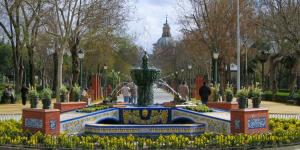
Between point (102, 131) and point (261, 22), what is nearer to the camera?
point (102, 131)

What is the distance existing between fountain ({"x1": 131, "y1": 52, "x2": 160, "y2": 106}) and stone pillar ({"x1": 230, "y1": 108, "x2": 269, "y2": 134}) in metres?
6.00

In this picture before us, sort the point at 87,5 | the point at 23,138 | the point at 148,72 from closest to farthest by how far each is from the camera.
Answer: the point at 23,138
the point at 148,72
the point at 87,5

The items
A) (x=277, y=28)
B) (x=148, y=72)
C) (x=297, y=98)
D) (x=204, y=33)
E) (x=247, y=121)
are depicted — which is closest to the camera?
(x=247, y=121)

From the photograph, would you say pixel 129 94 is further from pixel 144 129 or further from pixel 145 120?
pixel 144 129

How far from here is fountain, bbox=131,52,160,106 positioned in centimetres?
2242

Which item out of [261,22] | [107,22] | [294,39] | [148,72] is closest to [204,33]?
[261,22]

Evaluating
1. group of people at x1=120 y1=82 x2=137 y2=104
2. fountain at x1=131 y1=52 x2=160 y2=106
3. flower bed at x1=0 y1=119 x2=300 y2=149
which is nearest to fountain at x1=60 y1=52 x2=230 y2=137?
fountain at x1=131 y1=52 x2=160 y2=106

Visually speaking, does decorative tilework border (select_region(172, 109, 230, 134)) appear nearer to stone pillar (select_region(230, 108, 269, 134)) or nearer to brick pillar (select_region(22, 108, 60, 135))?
stone pillar (select_region(230, 108, 269, 134))

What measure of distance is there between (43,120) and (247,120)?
22.1ft

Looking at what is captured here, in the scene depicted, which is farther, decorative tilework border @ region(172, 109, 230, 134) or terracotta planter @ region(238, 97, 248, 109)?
decorative tilework border @ region(172, 109, 230, 134)

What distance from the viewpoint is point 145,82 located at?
22.5m

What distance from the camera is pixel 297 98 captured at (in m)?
41.0

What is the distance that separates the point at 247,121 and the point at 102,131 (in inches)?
197

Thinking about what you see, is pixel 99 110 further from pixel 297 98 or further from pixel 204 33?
pixel 204 33
